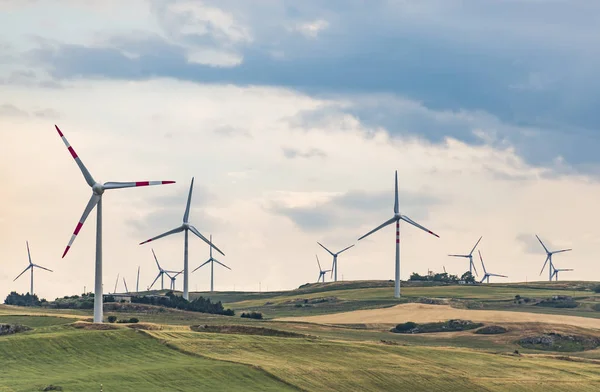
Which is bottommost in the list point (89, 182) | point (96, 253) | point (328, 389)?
point (328, 389)

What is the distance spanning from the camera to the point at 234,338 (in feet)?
454

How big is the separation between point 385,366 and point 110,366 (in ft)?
102

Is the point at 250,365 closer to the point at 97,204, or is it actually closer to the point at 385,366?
the point at 385,366

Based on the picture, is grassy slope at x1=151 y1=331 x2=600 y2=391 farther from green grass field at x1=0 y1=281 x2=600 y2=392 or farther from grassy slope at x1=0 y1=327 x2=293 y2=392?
grassy slope at x1=0 y1=327 x2=293 y2=392

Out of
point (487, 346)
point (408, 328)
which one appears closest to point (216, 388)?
point (487, 346)

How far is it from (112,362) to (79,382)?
1520 cm

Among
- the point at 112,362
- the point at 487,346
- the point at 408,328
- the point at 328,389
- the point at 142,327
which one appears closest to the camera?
the point at 328,389

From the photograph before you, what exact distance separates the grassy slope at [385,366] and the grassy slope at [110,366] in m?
3.89

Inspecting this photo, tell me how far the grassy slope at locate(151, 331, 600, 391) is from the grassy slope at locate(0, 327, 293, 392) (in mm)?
3889

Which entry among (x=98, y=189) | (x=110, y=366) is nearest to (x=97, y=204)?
(x=98, y=189)

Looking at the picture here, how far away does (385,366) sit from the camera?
12738 cm

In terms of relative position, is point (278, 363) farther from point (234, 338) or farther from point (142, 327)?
point (142, 327)

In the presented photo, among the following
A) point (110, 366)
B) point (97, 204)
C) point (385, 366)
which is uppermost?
point (97, 204)

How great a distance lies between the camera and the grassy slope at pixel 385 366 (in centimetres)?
11756
